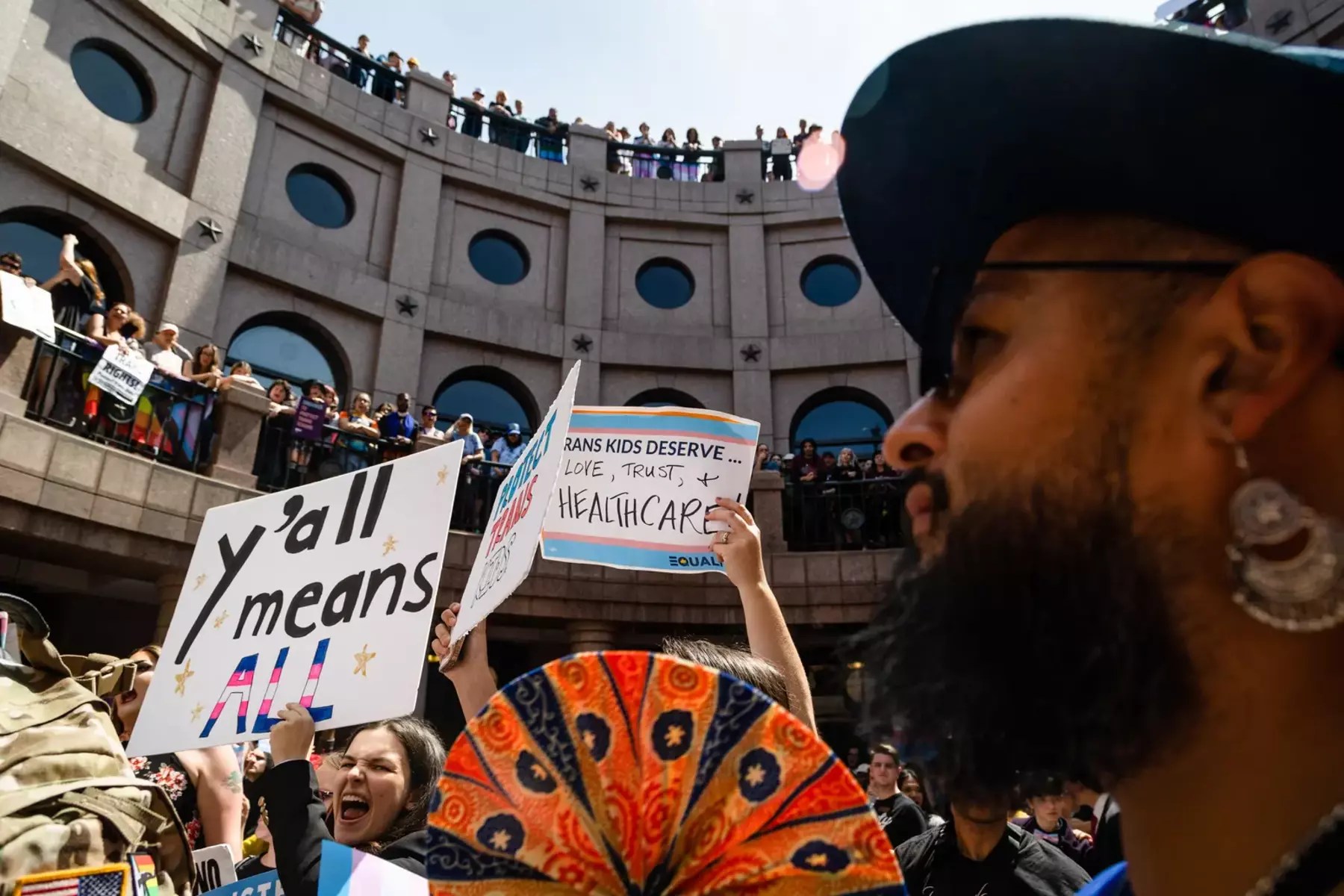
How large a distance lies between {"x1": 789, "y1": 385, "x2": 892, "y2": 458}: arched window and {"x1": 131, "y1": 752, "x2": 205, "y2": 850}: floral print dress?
49.7 ft

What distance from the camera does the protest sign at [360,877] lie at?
2.17m

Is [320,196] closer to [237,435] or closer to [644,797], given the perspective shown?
[237,435]

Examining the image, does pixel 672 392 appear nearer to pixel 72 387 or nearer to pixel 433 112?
pixel 433 112

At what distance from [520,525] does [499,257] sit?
643 inches

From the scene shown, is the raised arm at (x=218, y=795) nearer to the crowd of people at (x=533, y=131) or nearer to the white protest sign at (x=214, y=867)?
the white protest sign at (x=214, y=867)

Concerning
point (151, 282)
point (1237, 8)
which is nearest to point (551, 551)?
point (151, 282)

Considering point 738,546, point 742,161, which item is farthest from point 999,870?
point 742,161

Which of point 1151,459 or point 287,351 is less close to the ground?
point 287,351

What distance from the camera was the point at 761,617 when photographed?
2.51 meters

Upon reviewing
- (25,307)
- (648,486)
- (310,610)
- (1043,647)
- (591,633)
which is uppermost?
(25,307)

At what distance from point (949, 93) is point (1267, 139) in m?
0.36

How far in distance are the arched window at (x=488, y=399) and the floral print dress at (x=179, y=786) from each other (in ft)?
42.7

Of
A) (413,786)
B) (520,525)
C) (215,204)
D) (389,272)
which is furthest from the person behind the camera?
(389,272)

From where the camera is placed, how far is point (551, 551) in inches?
173
